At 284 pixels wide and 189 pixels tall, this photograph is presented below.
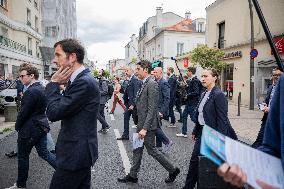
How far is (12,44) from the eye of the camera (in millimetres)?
Result: 27875

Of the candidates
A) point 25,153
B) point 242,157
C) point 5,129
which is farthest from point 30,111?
point 5,129

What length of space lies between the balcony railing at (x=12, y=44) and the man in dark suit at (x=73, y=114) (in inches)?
946

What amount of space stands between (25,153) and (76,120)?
2.35 metres

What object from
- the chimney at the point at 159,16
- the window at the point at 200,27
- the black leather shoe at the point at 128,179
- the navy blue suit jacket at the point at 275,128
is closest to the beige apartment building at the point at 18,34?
the black leather shoe at the point at 128,179

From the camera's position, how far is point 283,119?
160 cm

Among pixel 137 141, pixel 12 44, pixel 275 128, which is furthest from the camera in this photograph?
pixel 12 44

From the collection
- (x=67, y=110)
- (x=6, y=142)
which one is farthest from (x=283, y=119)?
(x=6, y=142)

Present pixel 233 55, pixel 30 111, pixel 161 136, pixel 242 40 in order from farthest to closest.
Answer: pixel 233 55, pixel 242 40, pixel 161 136, pixel 30 111

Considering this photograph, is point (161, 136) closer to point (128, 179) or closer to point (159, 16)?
point (128, 179)

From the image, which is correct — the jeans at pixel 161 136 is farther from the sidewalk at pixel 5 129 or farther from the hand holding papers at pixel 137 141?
the sidewalk at pixel 5 129

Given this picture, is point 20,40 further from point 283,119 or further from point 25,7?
point 283,119

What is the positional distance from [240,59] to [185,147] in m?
15.8

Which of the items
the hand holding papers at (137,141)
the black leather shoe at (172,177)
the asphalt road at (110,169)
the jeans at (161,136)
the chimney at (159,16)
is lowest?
the asphalt road at (110,169)

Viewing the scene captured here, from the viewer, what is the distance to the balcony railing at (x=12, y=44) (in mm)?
25506
